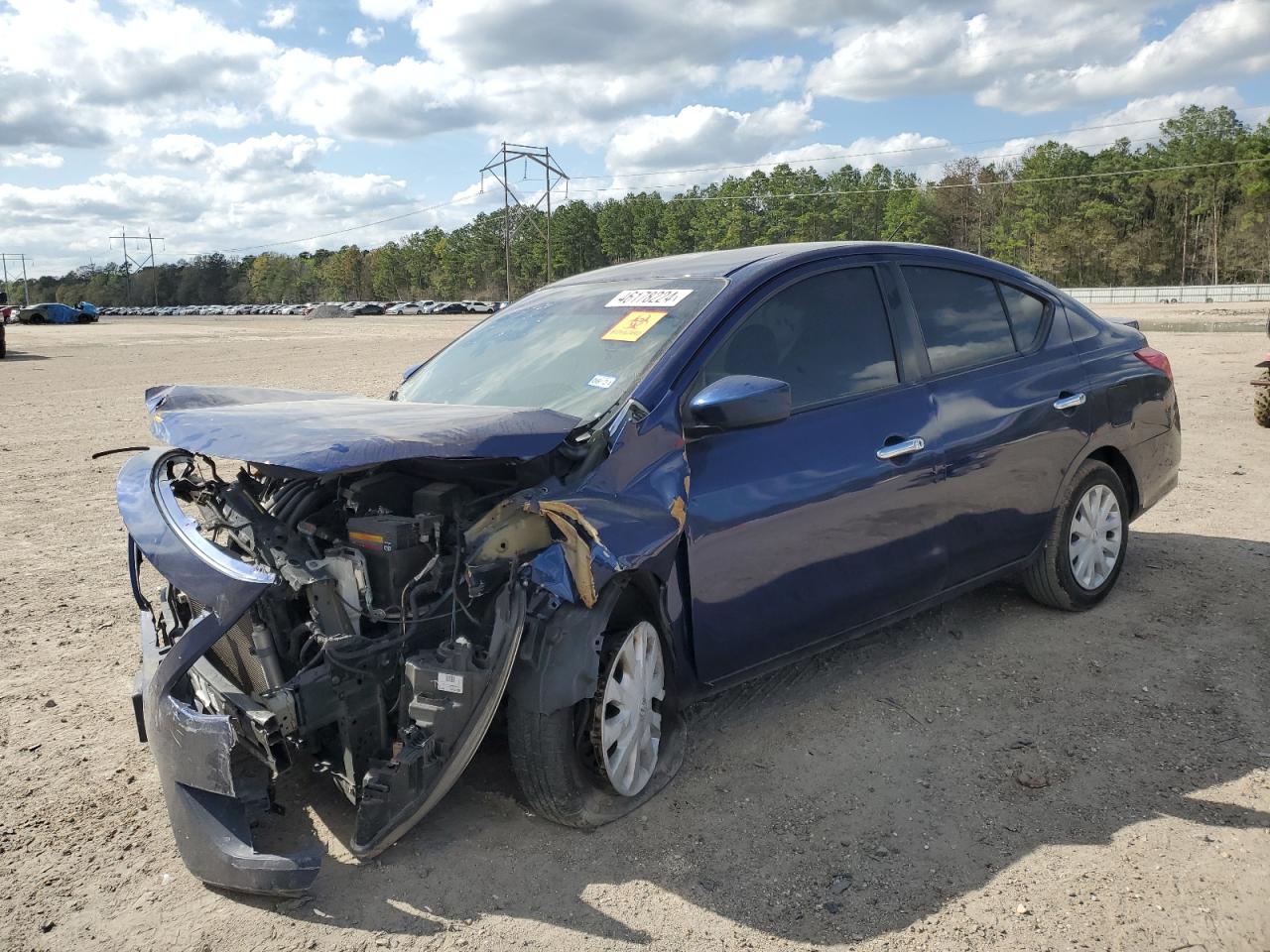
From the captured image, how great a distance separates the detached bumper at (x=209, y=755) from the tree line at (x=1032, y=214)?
65045 mm

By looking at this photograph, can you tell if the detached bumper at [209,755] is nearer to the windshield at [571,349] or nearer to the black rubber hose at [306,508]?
the black rubber hose at [306,508]

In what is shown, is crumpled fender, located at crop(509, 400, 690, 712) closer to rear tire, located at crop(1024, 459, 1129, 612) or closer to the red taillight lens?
rear tire, located at crop(1024, 459, 1129, 612)

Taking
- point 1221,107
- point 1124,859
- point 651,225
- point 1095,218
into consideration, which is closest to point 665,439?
point 1124,859

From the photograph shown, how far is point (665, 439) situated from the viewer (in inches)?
123

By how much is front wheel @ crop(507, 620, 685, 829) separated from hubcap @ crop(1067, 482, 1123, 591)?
8.12 ft

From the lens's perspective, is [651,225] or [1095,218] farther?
[651,225]

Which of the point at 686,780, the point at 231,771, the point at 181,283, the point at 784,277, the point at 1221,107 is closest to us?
the point at 231,771

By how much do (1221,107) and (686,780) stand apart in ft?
319

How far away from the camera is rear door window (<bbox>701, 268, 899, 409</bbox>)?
351 cm

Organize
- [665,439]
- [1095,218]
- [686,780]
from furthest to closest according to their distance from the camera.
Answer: [1095,218]
[686,780]
[665,439]

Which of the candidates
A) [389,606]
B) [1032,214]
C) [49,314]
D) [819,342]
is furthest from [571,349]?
[1032,214]

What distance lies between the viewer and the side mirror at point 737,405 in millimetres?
3117

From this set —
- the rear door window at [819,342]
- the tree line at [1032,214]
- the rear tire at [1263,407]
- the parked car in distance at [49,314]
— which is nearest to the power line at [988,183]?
the tree line at [1032,214]

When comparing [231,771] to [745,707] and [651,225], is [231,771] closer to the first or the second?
[745,707]
